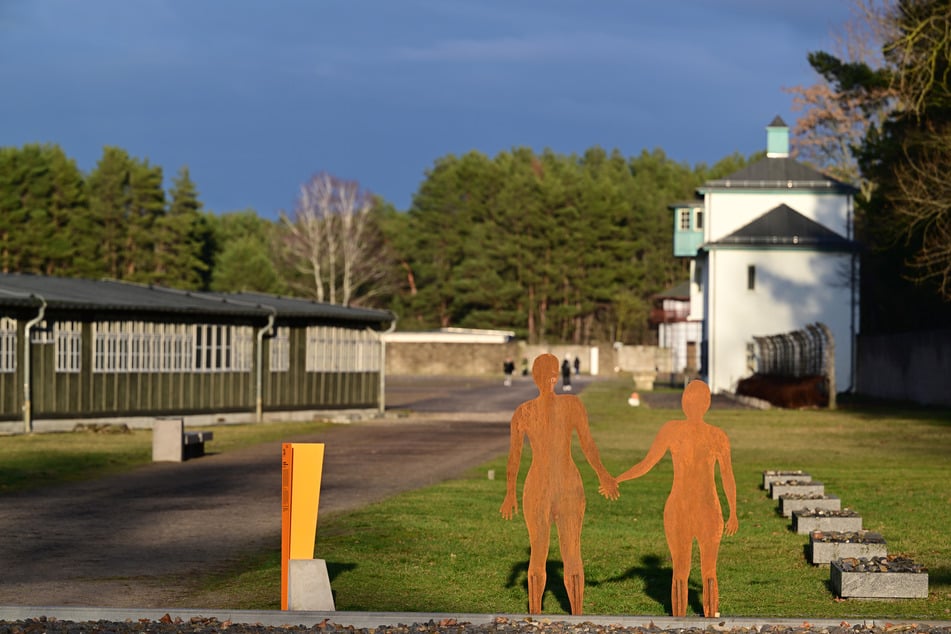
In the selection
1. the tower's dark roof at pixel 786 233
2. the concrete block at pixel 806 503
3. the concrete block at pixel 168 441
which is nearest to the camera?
the concrete block at pixel 806 503

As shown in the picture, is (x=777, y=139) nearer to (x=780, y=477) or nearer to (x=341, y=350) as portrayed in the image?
(x=341, y=350)

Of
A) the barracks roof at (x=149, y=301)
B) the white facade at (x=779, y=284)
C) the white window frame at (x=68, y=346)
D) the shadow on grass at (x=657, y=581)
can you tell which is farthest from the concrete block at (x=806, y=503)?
the white facade at (x=779, y=284)

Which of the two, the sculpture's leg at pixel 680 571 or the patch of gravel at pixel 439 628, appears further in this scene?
the sculpture's leg at pixel 680 571

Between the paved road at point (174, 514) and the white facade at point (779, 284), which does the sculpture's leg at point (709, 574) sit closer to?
the paved road at point (174, 514)

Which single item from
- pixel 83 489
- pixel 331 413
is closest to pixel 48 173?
pixel 331 413

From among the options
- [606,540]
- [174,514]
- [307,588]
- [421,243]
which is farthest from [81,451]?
[421,243]

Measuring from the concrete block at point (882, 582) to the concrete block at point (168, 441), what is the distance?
15.6 m

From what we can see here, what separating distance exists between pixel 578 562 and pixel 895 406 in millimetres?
37939

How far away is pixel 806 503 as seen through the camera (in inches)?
637

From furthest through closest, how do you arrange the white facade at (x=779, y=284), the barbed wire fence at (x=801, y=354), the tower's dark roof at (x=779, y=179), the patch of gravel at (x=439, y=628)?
the tower's dark roof at (x=779, y=179)
the white facade at (x=779, y=284)
the barbed wire fence at (x=801, y=354)
the patch of gravel at (x=439, y=628)

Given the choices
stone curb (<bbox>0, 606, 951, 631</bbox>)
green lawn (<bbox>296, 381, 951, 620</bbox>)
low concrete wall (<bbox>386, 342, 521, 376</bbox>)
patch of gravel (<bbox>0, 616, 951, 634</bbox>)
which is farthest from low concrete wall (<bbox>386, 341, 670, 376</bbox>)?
patch of gravel (<bbox>0, 616, 951, 634</bbox>)

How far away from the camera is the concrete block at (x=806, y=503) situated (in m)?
15.9

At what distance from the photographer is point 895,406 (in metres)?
45.2

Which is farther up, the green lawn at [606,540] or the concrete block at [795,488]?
the concrete block at [795,488]
